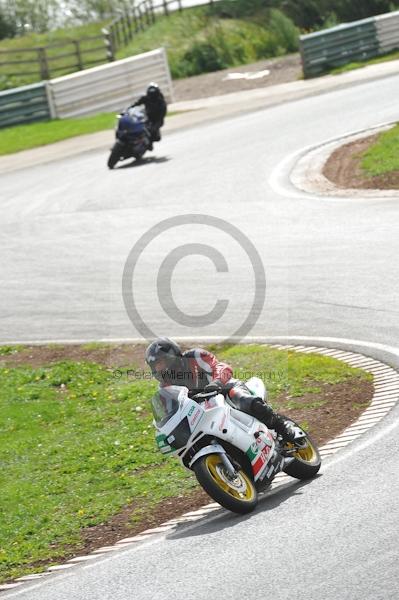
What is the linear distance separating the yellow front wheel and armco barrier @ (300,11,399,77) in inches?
1048

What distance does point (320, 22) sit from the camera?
4438 centimetres

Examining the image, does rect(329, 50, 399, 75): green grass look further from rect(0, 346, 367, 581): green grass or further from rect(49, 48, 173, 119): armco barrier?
rect(0, 346, 367, 581): green grass

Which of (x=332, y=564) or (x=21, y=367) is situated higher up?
(x=332, y=564)

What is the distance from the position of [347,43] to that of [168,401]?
27.5m

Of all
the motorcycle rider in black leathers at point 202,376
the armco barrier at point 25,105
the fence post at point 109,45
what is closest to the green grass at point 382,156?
the motorcycle rider in black leathers at point 202,376

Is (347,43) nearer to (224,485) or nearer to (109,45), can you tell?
(109,45)

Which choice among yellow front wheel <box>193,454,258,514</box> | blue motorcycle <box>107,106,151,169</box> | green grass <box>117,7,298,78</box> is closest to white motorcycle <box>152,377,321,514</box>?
yellow front wheel <box>193,454,258,514</box>

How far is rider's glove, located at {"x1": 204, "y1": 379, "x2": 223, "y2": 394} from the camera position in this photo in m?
9.01

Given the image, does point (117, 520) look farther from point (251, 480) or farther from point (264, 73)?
point (264, 73)

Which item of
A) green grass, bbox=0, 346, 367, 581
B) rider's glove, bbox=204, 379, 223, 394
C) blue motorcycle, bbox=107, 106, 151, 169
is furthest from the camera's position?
blue motorcycle, bbox=107, 106, 151, 169

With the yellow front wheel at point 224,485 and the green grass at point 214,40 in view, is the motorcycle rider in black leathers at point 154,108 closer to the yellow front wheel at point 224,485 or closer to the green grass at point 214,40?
the green grass at point 214,40

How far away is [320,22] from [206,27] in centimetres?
463

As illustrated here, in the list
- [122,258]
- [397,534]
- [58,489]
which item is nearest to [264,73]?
[122,258]

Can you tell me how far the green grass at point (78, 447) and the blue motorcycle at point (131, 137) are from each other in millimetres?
11693
